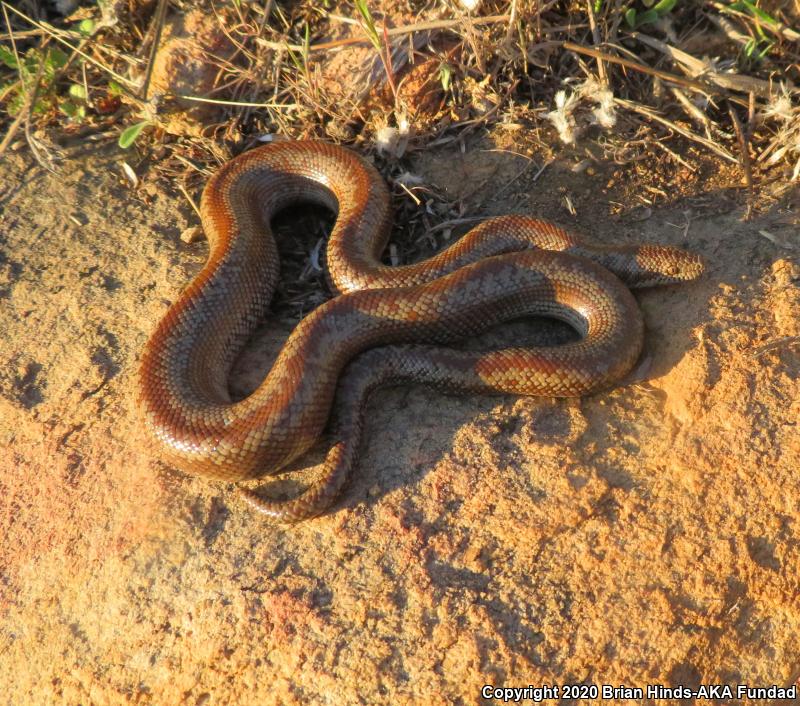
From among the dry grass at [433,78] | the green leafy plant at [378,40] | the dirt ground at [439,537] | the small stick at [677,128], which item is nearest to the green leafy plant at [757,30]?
the dry grass at [433,78]

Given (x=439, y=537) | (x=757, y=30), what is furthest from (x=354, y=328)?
(x=757, y=30)

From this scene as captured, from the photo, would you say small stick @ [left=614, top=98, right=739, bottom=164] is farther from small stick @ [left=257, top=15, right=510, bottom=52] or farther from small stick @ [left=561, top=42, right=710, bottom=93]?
small stick @ [left=257, top=15, right=510, bottom=52]

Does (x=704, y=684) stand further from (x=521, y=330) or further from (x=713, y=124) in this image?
(x=713, y=124)

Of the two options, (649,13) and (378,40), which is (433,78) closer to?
(378,40)

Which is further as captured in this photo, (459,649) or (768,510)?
(768,510)

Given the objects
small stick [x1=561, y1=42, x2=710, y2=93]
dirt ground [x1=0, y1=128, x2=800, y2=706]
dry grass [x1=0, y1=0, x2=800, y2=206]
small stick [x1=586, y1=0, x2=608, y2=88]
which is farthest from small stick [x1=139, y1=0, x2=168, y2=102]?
small stick [x1=586, y1=0, x2=608, y2=88]

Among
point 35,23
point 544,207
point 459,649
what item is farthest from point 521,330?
point 35,23

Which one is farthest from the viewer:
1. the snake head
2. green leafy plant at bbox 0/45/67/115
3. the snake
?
green leafy plant at bbox 0/45/67/115
